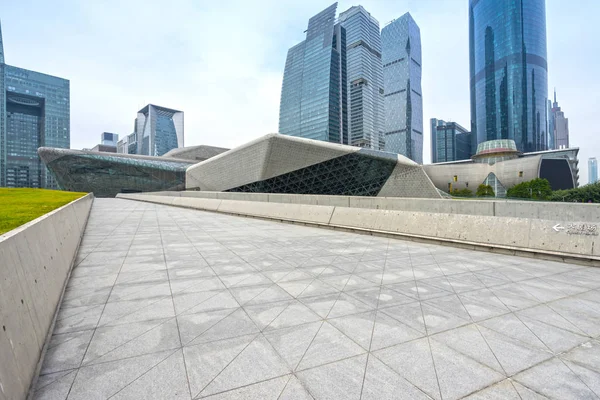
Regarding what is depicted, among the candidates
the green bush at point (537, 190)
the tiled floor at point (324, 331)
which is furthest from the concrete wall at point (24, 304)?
the green bush at point (537, 190)

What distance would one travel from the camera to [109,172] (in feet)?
197

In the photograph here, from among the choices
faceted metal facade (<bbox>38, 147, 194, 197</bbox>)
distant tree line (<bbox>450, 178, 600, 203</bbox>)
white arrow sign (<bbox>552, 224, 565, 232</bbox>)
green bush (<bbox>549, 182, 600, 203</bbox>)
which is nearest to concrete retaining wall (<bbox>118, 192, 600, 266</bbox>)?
white arrow sign (<bbox>552, 224, 565, 232</bbox>)

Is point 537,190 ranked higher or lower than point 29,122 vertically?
lower

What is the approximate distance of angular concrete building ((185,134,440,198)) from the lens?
31.8 meters

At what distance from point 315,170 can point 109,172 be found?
4964 cm

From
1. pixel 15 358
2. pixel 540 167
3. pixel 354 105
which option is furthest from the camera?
pixel 354 105

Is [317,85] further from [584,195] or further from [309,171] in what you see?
[309,171]

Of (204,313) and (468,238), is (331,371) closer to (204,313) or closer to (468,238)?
(204,313)

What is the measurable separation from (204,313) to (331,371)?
2.04 m

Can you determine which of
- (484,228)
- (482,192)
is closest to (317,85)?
(482,192)

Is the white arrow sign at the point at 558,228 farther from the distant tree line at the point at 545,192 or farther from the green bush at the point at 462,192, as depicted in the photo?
the green bush at the point at 462,192

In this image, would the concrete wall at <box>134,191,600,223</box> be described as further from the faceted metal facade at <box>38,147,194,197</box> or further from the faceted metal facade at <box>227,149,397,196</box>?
the faceted metal facade at <box>38,147,194,197</box>

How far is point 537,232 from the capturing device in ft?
24.4

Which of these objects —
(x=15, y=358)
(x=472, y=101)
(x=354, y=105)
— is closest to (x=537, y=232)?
(x=15, y=358)
